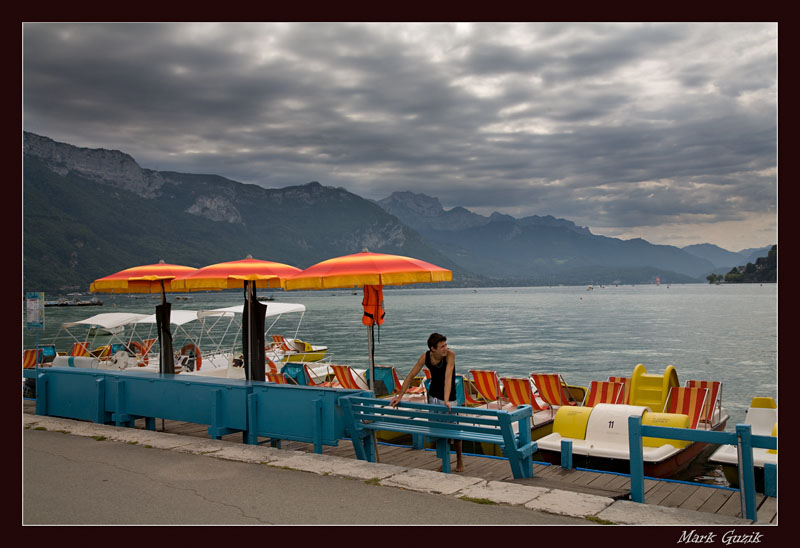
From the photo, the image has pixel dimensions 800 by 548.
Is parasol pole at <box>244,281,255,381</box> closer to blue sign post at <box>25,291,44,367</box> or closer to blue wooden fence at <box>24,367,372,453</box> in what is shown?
blue wooden fence at <box>24,367,372,453</box>

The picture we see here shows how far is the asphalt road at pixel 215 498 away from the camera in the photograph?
5461 millimetres

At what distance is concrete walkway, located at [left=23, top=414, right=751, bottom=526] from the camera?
215 inches

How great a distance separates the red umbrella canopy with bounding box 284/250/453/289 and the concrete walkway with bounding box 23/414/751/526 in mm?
2427

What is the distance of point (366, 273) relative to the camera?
8.91 meters

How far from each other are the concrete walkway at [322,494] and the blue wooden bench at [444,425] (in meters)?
0.43

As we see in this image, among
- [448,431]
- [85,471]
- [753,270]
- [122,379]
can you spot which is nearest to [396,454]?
[448,431]

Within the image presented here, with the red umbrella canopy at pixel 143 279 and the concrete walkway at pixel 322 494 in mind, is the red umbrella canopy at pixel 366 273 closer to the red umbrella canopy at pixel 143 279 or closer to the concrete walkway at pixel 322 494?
the concrete walkway at pixel 322 494

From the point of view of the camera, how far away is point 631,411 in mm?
9094

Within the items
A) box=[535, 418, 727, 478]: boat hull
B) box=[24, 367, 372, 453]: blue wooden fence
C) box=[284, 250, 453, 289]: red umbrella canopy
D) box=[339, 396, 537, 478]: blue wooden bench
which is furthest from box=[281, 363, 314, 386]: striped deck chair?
box=[339, 396, 537, 478]: blue wooden bench

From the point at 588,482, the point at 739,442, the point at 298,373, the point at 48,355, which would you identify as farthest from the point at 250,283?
the point at 48,355

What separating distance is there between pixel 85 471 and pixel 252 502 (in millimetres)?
2414

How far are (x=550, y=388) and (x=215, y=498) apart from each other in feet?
25.0

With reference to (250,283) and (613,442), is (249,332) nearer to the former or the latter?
(250,283)

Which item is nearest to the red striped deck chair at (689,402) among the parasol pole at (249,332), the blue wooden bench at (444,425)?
the blue wooden bench at (444,425)
